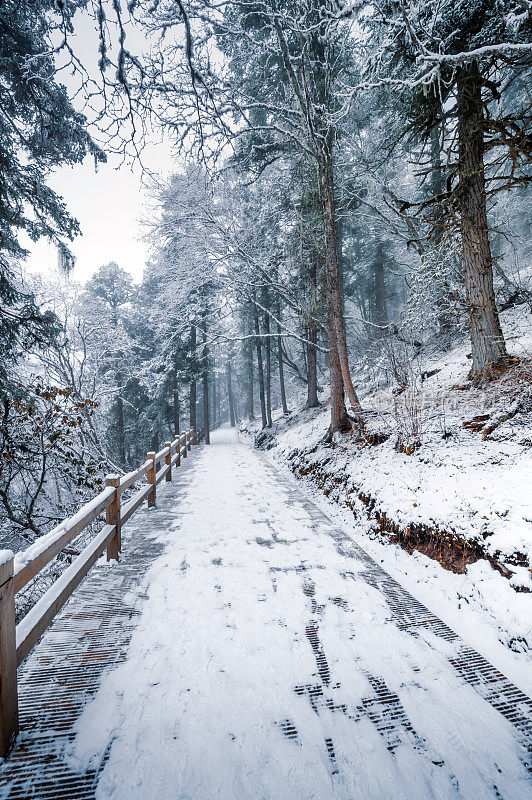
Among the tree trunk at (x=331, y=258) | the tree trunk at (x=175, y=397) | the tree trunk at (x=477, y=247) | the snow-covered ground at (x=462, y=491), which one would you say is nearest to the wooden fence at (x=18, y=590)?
the snow-covered ground at (x=462, y=491)

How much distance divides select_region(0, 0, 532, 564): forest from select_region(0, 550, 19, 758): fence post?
153 inches

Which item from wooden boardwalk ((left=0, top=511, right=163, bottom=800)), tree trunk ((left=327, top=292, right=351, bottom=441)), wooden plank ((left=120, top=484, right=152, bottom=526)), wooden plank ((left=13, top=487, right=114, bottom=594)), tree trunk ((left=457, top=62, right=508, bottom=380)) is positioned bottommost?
→ wooden boardwalk ((left=0, top=511, right=163, bottom=800))

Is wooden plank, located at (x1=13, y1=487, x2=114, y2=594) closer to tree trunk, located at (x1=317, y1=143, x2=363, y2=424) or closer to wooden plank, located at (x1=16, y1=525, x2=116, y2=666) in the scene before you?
wooden plank, located at (x1=16, y1=525, x2=116, y2=666)

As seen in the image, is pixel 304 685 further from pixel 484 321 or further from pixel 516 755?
pixel 484 321

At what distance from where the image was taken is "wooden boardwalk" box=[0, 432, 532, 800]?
5.68ft

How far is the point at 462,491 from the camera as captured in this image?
12.6 ft

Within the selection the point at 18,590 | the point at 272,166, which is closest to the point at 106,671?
the point at 18,590

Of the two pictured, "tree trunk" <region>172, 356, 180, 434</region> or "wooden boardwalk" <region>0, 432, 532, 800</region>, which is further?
"tree trunk" <region>172, 356, 180, 434</region>

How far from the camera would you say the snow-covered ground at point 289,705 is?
5.55 feet

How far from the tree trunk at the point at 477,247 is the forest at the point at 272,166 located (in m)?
0.03

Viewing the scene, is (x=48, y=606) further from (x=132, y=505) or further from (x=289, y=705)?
(x=132, y=505)

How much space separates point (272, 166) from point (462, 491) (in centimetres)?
1223

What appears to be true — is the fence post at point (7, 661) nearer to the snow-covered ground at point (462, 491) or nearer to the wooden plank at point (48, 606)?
the wooden plank at point (48, 606)

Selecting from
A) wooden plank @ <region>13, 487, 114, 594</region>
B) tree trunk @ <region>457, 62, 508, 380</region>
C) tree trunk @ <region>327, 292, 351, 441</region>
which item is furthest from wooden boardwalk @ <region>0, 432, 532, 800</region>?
tree trunk @ <region>327, 292, 351, 441</region>
